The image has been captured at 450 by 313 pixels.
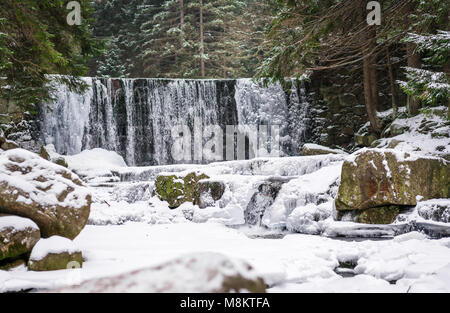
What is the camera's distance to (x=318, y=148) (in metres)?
12.6

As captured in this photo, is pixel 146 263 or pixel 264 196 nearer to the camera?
pixel 146 263

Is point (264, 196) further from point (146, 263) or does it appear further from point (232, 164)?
point (146, 263)

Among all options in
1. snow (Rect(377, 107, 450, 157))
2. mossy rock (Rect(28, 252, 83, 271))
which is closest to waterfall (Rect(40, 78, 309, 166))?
snow (Rect(377, 107, 450, 157))

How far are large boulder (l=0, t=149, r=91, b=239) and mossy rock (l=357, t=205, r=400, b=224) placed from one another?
480 cm

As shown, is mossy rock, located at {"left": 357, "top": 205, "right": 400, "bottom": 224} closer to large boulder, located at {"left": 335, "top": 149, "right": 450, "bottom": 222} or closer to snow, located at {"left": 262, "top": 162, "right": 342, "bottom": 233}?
large boulder, located at {"left": 335, "top": 149, "right": 450, "bottom": 222}

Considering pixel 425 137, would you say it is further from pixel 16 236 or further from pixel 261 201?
pixel 16 236

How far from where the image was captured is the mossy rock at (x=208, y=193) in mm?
8398

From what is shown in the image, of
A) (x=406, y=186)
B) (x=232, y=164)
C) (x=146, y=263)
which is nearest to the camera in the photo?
(x=146, y=263)

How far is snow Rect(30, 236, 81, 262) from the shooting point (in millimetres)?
3571

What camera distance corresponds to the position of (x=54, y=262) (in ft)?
11.7

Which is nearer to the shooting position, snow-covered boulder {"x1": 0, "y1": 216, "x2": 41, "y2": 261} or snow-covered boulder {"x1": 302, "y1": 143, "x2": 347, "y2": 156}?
snow-covered boulder {"x1": 0, "y1": 216, "x2": 41, "y2": 261}

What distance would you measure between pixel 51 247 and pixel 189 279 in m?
3.03

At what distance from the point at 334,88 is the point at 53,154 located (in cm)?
1216
